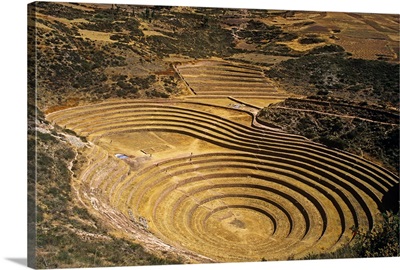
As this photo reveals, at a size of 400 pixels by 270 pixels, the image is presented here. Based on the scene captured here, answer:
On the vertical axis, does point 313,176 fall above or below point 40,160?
below

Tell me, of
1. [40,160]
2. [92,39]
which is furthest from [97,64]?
[40,160]

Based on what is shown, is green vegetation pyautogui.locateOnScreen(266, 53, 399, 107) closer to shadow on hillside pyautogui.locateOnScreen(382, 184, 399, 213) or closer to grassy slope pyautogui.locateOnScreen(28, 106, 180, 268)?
shadow on hillside pyautogui.locateOnScreen(382, 184, 399, 213)

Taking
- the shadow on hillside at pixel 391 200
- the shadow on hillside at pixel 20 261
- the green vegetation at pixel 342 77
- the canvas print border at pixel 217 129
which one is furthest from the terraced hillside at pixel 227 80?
the shadow on hillside at pixel 20 261

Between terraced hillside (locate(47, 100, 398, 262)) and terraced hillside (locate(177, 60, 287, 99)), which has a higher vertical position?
terraced hillside (locate(177, 60, 287, 99))

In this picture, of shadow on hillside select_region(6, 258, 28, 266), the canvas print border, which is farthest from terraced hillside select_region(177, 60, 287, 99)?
A: shadow on hillside select_region(6, 258, 28, 266)

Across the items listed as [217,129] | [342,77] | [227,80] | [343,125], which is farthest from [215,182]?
[342,77]

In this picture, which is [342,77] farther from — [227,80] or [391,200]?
[391,200]

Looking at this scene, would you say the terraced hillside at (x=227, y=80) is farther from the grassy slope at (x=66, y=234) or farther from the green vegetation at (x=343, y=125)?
the grassy slope at (x=66, y=234)

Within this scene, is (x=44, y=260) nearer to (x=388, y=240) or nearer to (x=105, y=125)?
(x=105, y=125)

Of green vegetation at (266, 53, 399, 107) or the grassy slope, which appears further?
green vegetation at (266, 53, 399, 107)
